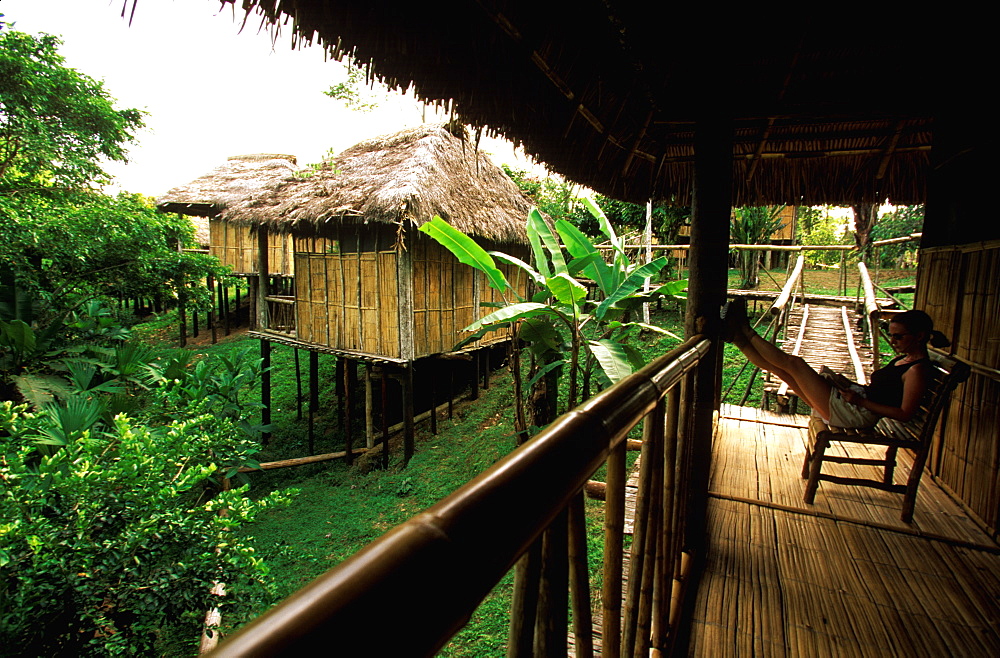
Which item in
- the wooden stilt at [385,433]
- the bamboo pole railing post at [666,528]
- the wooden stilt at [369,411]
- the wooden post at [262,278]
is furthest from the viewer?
the wooden post at [262,278]

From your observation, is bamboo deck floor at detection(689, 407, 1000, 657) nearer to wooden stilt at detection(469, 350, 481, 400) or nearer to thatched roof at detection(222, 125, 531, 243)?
thatched roof at detection(222, 125, 531, 243)

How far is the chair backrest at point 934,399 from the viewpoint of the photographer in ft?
7.61

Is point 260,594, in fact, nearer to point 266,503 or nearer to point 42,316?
point 266,503

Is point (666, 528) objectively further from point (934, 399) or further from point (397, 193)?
point (397, 193)

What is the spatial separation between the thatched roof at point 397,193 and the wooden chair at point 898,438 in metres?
5.29

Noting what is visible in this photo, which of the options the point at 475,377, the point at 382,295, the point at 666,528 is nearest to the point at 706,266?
the point at 666,528

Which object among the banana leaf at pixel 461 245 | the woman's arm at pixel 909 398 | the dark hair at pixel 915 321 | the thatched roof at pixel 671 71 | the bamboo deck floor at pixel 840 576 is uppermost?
the thatched roof at pixel 671 71

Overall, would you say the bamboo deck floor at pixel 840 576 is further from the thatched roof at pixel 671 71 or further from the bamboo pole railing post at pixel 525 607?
the thatched roof at pixel 671 71

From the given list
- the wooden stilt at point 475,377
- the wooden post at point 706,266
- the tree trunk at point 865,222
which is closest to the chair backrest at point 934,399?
the wooden post at point 706,266

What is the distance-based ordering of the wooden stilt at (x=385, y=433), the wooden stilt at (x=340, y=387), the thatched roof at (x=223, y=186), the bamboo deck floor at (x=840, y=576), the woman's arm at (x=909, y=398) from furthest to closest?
the thatched roof at (x=223, y=186) → the wooden stilt at (x=340, y=387) → the wooden stilt at (x=385, y=433) → the woman's arm at (x=909, y=398) → the bamboo deck floor at (x=840, y=576)

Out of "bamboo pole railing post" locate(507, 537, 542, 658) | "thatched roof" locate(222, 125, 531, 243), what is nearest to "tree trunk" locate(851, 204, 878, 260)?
"thatched roof" locate(222, 125, 531, 243)

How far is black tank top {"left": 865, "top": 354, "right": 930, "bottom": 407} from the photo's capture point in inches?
104

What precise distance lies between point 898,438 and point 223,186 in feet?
47.0

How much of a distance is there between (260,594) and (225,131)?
78.1 m
